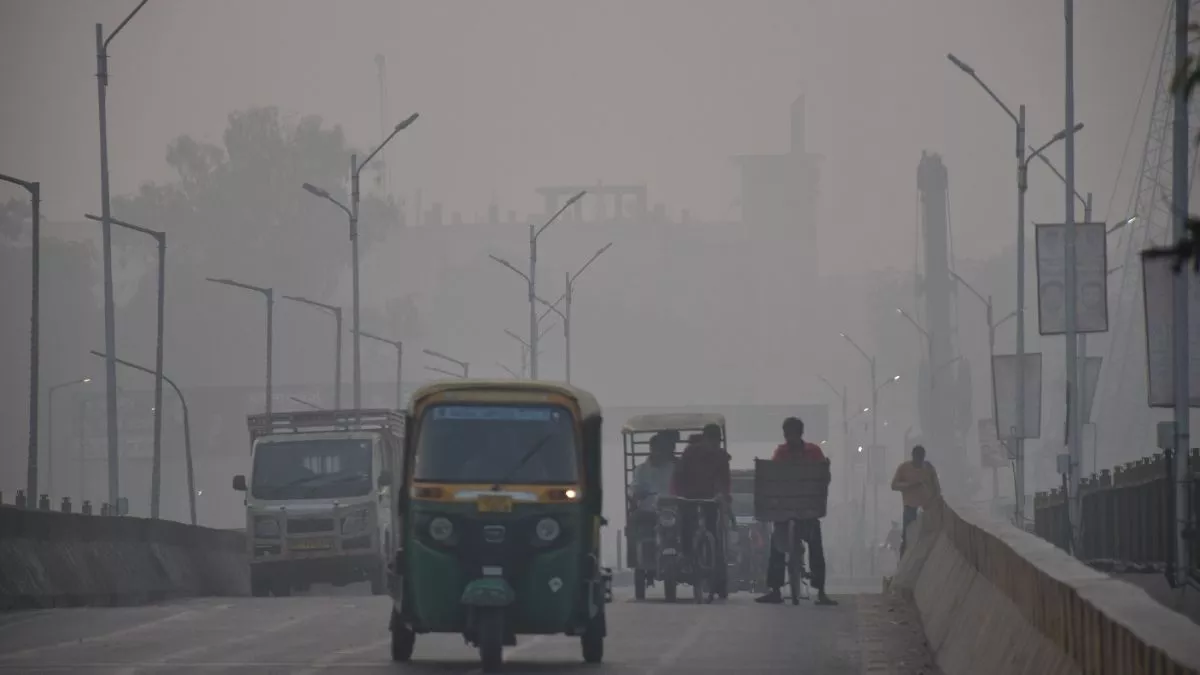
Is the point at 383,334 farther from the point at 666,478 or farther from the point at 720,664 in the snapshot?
the point at 720,664

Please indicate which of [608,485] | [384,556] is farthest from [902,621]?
[608,485]

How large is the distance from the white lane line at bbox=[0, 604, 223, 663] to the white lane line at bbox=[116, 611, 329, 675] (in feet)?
3.72

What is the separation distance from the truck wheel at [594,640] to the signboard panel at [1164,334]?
8.60 m

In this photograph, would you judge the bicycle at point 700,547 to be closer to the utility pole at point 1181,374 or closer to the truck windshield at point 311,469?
the utility pole at point 1181,374

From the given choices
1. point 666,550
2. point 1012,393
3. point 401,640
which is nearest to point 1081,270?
point 1012,393

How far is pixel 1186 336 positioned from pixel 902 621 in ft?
16.6

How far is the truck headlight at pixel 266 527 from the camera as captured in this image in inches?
1442

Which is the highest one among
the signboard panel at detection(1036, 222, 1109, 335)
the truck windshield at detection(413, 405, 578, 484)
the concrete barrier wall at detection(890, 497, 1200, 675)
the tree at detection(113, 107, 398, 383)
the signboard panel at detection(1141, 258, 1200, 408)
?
the tree at detection(113, 107, 398, 383)

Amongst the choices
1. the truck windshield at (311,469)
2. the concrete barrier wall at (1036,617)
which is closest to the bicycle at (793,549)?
the concrete barrier wall at (1036,617)

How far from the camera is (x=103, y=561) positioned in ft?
115

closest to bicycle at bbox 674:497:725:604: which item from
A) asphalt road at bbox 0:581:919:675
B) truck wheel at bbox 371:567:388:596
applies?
asphalt road at bbox 0:581:919:675

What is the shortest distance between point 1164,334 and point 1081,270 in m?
15.0

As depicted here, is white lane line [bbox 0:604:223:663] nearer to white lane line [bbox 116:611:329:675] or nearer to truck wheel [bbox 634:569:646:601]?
white lane line [bbox 116:611:329:675]

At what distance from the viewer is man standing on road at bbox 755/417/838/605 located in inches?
1048
